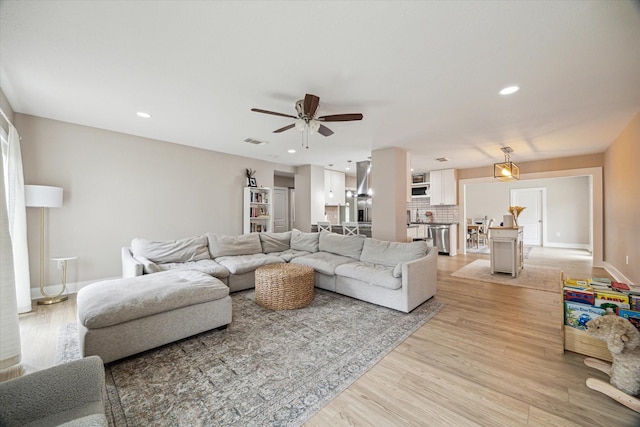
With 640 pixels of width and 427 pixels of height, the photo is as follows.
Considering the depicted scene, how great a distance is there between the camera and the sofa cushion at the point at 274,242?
4.80 m

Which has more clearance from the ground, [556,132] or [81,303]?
[556,132]

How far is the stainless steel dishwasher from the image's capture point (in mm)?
7164

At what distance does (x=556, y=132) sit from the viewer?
13.1 ft

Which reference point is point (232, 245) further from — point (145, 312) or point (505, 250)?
point (505, 250)

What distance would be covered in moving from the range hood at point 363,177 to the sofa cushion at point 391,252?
7.95ft

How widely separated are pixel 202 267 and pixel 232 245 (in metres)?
0.86

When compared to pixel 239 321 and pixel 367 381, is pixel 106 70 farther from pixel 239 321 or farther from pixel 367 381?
pixel 367 381

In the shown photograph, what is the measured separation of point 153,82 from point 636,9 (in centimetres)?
376

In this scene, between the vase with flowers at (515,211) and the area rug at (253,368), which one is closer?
the area rug at (253,368)

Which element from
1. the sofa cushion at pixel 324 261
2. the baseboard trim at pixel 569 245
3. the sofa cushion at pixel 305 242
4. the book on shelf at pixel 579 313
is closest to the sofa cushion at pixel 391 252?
the sofa cushion at pixel 324 261

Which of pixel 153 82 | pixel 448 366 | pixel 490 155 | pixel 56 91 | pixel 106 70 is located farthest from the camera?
pixel 490 155

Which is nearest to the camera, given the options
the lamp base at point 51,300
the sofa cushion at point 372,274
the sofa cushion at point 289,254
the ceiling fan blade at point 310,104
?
the ceiling fan blade at point 310,104

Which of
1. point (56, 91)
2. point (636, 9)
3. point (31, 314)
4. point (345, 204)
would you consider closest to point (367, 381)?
point (636, 9)

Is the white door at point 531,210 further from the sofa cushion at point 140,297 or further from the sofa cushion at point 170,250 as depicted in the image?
the sofa cushion at point 140,297
